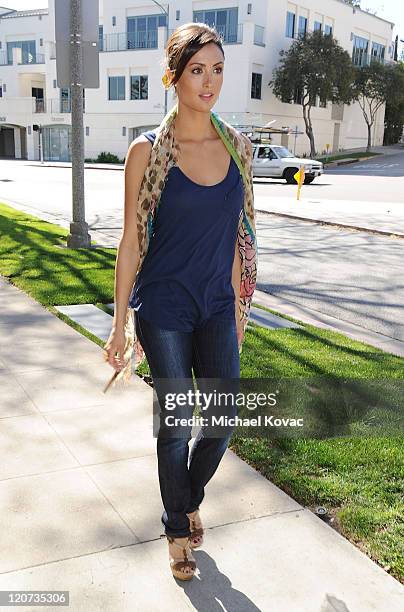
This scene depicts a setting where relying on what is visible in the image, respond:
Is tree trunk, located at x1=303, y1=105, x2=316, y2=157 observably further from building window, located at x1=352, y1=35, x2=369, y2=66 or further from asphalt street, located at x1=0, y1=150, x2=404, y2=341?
asphalt street, located at x1=0, y1=150, x2=404, y2=341

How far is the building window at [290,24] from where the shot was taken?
4872 centimetres

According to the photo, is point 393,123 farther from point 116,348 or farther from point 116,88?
point 116,348

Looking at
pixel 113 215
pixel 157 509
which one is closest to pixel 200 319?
pixel 157 509

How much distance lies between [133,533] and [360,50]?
61.8 meters

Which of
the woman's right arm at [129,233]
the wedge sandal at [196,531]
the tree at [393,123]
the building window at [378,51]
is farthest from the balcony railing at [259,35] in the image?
the wedge sandal at [196,531]

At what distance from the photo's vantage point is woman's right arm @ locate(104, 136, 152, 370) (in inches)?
98.5

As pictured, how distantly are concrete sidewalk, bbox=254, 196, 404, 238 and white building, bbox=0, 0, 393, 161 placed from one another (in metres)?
27.2

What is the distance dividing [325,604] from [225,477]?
3.37 feet

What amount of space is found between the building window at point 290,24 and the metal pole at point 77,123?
4314cm

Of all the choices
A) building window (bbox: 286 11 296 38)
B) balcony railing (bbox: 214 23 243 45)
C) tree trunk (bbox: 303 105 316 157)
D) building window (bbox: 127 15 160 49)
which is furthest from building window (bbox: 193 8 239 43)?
tree trunk (bbox: 303 105 316 157)

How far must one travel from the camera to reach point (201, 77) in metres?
2.50

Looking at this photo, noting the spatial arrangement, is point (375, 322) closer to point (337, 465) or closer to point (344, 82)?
point (337, 465)

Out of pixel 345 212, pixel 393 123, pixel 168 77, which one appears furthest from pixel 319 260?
pixel 393 123

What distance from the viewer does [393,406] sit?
14.9 ft
